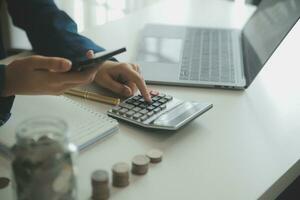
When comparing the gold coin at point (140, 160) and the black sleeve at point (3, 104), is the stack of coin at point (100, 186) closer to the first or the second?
the gold coin at point (140, 160)

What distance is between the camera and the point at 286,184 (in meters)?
0.75

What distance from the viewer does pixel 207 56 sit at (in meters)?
1.17

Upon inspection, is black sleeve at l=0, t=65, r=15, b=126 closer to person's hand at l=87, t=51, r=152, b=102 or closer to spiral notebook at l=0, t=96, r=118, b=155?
spiral notebook at l=0, t=96, r=118, b=155

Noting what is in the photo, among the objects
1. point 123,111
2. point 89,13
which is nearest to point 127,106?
point 123,111

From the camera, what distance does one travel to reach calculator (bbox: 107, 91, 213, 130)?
2.73 ft

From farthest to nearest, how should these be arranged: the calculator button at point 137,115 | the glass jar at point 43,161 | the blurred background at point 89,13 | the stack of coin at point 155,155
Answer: the blurred background at point 89,13 → the calculator button at point 137,115 → the stack of coin at point 155,155 → the glass jar at point 43,161

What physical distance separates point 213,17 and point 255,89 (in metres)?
0.54

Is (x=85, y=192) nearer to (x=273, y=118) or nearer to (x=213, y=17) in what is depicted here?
(x=273, y=118)

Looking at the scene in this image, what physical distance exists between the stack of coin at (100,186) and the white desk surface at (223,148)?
0.06 feet

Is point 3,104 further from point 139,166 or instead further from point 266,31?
point 266,31

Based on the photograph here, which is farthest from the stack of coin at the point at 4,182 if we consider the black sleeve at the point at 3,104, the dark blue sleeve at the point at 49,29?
the dark blue sleeve at the point at 49,29

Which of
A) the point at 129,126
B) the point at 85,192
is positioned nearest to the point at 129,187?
the point at 85,192

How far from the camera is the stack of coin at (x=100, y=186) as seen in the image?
0.64 metres

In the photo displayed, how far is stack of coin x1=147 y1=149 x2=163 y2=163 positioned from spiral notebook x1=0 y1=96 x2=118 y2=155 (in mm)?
101
